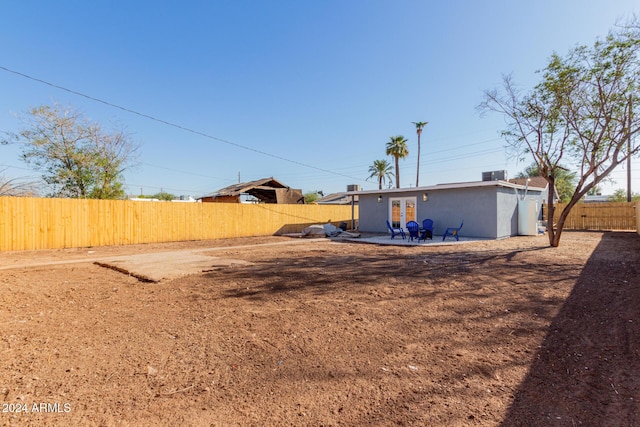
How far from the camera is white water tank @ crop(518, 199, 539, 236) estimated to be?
47.9 feet

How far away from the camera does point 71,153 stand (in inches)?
563

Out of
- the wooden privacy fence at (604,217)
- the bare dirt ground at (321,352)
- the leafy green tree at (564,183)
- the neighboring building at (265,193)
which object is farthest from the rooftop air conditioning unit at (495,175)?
the leafy green tree at (564,183)

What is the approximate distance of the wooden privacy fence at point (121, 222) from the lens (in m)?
9.76

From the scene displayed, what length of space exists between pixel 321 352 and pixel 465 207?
13358 millimetres

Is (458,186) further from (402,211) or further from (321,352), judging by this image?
(321,352)

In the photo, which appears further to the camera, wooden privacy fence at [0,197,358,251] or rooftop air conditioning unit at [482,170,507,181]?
rooftop air conditioning unit at [482,170,507,181]

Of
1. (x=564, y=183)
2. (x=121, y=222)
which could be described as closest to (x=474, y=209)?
(x=121, y=222)

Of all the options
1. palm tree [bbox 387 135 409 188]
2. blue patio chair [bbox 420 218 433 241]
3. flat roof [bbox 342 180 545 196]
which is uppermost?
palm tree [bbox 387 135 409 188]

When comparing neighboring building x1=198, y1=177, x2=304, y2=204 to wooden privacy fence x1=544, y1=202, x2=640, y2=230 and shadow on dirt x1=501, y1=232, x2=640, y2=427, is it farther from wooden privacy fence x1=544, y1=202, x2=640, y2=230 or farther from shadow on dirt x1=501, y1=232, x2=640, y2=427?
shadow on dirt x1=501, y1=232, x2=640, y2=427

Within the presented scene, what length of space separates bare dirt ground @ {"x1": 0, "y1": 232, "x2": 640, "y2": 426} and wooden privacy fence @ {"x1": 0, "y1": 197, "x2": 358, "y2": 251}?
6.29m

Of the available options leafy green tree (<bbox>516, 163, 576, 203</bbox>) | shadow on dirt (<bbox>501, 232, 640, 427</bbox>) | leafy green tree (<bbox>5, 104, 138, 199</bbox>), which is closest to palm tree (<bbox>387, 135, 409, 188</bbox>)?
leafy green tree (<bbox>516, 163, 576, 203</bbox>)

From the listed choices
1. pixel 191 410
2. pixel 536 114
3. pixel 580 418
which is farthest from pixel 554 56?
pixel 191 410

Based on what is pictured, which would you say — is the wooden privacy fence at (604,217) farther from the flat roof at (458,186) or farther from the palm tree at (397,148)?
the palm tree at (397,148)

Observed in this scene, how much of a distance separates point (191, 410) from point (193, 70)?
54.0ft
